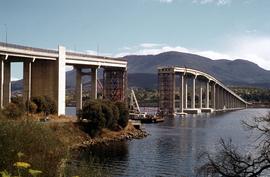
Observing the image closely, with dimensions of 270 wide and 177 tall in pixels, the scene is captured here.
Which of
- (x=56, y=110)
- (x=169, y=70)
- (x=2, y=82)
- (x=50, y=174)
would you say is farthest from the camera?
(x=169, y=70)

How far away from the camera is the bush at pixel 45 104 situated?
8712 cm

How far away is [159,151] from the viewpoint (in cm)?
6731

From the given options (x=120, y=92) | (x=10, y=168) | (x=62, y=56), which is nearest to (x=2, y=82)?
(x=62, y=56)

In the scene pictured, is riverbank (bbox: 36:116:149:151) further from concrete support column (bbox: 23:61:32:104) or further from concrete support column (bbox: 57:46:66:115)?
concrete support column (bbox: 57:46:66:115)

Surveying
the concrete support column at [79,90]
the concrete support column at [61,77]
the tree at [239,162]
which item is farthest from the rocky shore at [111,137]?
the tree at [239,162]

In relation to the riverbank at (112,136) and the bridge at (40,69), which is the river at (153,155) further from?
the bridge at (40,69)

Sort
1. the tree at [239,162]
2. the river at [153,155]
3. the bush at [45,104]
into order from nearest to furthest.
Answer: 1. the tree at [239,162]
2. the river at [153,155]
3. the bush at [45,104]

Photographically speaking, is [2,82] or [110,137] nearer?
[110,137]

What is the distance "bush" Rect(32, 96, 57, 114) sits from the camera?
286ft

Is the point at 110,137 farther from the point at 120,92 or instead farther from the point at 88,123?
the point at 120,92

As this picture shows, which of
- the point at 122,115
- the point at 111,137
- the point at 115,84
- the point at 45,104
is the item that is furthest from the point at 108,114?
the point at 115,84

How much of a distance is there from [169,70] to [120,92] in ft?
182

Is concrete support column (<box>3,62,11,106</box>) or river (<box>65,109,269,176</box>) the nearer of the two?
river (<box>65,109,269,176</box>)

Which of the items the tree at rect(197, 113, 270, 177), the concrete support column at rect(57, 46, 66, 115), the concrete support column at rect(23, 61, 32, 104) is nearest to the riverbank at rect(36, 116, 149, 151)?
the concrete support column at rect(23, 61, 32, 104)
